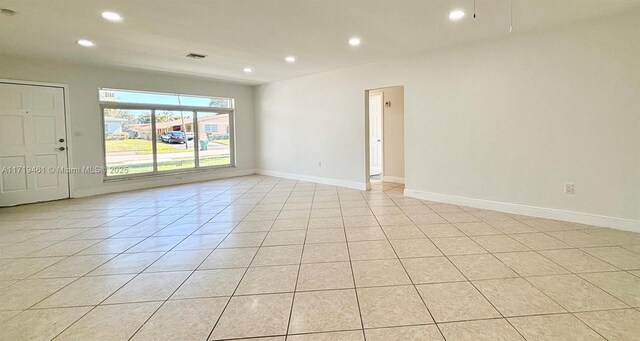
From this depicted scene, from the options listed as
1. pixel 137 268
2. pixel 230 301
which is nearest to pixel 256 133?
pixel 137 268

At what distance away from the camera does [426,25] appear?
370cm

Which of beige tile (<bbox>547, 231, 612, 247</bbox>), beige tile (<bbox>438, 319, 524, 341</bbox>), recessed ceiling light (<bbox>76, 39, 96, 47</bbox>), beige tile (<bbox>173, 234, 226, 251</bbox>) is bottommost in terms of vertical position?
beige tile (<bbox>438, 319, 524, 341</bbox>)

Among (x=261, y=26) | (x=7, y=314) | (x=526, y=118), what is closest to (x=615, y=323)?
(x=526, y=118)

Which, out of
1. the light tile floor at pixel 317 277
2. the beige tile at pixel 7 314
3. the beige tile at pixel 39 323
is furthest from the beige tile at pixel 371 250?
the beige tile at pixel 7 314

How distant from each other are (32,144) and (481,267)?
22.0 feet

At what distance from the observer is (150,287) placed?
7.59 ft

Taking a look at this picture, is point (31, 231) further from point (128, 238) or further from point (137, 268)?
point (137, 268)

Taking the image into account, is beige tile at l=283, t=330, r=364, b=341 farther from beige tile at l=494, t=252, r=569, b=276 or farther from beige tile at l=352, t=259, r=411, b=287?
beige tile at l=494, t=252, r=569, b=276

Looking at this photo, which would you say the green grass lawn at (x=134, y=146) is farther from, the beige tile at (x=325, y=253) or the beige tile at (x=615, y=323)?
the beige tile at (x=615, y=323)

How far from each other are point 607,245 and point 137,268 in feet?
14.0

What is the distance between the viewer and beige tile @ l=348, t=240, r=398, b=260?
9.20ft

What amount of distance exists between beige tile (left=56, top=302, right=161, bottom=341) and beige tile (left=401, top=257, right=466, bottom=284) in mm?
1838

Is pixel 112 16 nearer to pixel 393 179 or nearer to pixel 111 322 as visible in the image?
pixel 111 322

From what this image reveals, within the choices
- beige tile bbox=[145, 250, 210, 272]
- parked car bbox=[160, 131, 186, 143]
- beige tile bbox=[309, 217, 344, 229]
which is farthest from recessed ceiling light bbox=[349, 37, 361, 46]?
parked car bbox=[160, 131, 186, 143]
